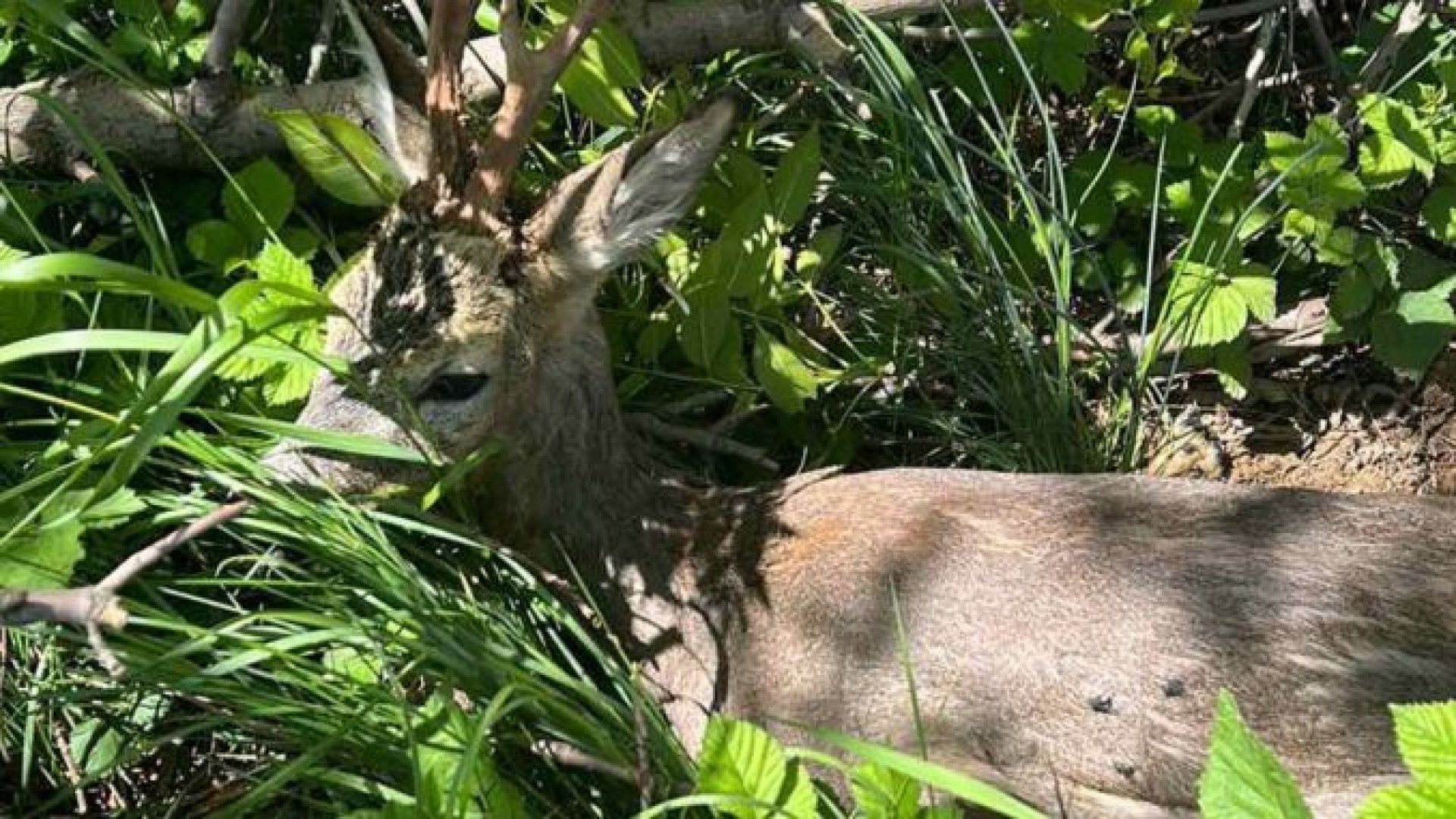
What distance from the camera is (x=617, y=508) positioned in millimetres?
3172

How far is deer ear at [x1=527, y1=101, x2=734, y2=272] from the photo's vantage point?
292 cm

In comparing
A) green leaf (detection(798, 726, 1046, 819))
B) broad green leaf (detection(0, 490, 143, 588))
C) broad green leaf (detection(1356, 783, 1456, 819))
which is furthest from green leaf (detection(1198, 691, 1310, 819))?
broad green leaf (detection(0, 490, 143, 588))

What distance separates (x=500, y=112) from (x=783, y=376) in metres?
0.87

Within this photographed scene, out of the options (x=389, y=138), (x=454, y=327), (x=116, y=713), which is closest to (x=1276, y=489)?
(x=454, y=327)

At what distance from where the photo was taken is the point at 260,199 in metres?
3.37

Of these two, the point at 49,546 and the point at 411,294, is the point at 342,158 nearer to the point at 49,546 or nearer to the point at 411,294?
the point at 411,294

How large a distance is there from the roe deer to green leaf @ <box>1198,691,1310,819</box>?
104cm

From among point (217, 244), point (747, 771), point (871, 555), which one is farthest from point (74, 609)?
point (217, 244)

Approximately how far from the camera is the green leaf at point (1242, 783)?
1.70 metres

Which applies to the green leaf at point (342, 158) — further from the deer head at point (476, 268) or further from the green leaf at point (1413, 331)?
the green leaf at point (1413, 331)

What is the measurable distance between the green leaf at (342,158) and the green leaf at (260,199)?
23 cm

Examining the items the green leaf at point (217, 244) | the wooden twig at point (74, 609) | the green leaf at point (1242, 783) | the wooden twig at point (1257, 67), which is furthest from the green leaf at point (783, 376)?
the green leaf at point (1242, 783)

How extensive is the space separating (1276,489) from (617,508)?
112 cm

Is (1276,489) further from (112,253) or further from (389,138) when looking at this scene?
(112,253)
